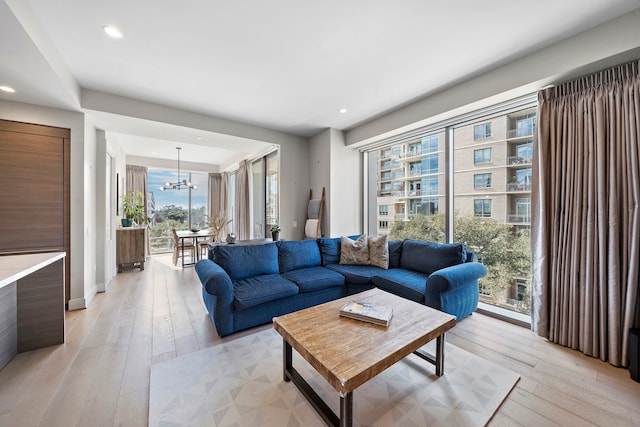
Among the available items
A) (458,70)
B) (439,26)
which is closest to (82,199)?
(439,26)

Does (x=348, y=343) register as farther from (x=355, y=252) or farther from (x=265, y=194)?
(x=265, y=194)

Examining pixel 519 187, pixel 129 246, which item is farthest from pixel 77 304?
pixel 519 187

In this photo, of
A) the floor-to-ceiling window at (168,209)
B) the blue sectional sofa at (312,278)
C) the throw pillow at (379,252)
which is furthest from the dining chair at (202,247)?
the throw pillow at (379,252)

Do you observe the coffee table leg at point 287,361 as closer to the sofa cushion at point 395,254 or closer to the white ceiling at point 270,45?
the sofa cushion at point 395,254

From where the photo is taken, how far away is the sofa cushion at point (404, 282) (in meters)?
2.62

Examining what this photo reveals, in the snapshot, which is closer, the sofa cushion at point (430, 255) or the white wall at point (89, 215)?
the sofa cushion at point (430, 255)

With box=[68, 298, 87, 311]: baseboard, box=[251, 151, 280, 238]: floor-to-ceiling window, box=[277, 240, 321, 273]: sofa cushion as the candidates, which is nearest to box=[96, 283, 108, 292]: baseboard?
box=[68, 298, 87, 311]: baseboard

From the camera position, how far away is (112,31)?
6.73 ft

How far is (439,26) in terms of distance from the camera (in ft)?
6.58

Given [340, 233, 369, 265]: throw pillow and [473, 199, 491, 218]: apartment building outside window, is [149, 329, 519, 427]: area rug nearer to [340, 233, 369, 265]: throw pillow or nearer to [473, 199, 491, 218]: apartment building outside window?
[340, 233, 369, 265]: throw pillow

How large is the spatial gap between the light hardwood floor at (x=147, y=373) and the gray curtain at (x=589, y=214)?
0.26m

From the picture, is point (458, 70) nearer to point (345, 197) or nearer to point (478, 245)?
point (478, 245)

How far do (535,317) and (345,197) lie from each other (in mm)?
3049

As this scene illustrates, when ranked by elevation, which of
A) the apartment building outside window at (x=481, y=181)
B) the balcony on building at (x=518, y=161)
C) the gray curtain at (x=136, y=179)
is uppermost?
the gray curtain at (x=136, y=179)
